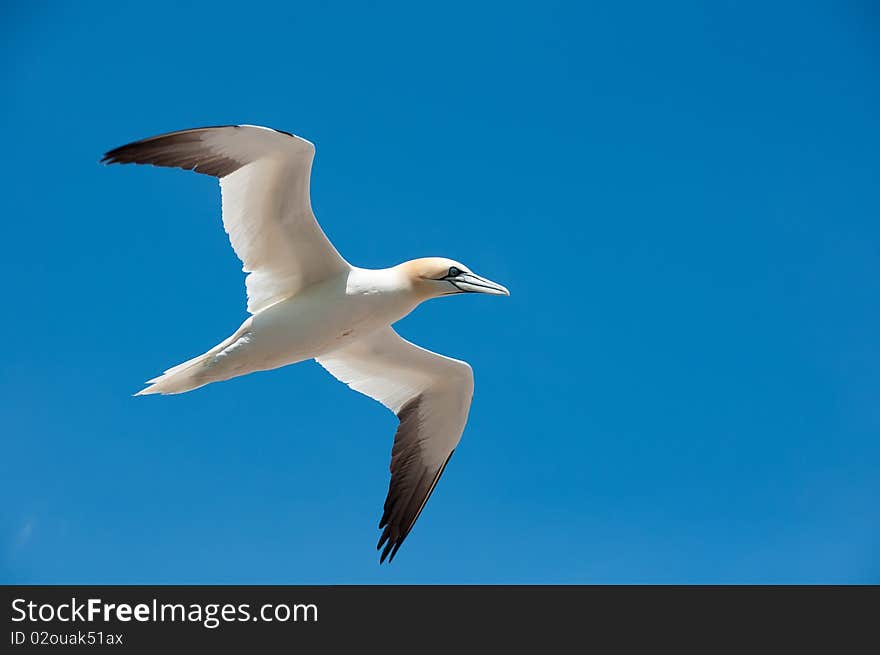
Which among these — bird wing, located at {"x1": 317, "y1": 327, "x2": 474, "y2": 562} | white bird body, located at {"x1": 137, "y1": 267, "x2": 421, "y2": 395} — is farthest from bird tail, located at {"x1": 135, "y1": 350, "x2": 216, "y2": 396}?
bird wing, located at {"x1": 317, "y1": 327, "x2": 474, "y2": 562}

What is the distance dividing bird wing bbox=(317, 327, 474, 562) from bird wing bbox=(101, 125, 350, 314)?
65.4 inches

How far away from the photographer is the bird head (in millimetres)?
12133

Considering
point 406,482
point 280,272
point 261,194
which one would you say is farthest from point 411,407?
point 261,194

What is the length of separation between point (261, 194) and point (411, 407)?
3717 mm

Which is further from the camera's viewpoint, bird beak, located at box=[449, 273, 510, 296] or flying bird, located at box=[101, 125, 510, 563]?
bird beak, located at box=[449, 273, 510, 296]

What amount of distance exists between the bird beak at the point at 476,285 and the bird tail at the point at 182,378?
2888 mm

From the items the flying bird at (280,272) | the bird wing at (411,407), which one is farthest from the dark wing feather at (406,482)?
the flying bird at (280,272)

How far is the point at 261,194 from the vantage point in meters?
11.6

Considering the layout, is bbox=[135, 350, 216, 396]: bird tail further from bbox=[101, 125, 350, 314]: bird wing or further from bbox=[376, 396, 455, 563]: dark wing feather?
bbox=[376, 396, 455, 563]: dark wing feather

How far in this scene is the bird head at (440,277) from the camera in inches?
478

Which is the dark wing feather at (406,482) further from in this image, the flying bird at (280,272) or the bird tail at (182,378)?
the bird tail at (182,378)

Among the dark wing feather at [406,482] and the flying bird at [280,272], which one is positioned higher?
the flying bird at [280,272]

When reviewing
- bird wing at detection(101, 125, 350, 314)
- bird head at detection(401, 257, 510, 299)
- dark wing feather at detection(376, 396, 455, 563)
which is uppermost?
bird wing at detection(101, 125, 350, 314)
